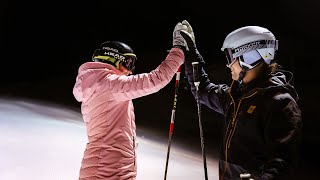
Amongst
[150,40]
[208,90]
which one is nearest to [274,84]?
[208,90]

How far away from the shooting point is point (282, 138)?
1.94 m

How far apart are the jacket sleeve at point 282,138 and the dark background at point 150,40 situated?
5.63 m

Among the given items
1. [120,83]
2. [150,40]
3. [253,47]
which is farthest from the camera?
[150,40]

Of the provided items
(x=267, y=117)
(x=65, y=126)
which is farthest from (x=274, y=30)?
(x=267, y=117)

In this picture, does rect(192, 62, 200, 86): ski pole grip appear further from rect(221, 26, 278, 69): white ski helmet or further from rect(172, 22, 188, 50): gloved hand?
rect(221, 26, 278, 69): white ski helmet

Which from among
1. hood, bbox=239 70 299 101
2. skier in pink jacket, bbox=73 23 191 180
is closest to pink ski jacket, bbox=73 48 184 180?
skier in pink jacket, bbox=73 23 191 180

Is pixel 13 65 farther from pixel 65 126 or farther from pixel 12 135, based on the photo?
pixel 12 135

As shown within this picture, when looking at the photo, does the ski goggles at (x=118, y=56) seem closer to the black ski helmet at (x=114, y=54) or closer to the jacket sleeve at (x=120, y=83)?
the black ski helmet at (x=114, y=54)

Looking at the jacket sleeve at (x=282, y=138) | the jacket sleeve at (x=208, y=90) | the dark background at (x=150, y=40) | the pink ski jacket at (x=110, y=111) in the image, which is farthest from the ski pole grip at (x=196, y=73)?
the dark background at (x=150, y=40)

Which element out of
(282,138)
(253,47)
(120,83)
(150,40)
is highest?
(150,40)

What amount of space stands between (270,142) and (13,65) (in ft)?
46.6

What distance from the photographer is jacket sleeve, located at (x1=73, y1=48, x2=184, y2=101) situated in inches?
98.7

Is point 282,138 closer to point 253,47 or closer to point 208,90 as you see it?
point 253,47

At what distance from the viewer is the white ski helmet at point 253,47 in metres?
2.25
